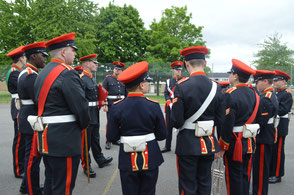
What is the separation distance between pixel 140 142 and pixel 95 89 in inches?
94.6

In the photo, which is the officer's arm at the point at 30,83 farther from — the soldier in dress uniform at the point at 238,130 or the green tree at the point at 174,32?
the green tree at the point at 174,32

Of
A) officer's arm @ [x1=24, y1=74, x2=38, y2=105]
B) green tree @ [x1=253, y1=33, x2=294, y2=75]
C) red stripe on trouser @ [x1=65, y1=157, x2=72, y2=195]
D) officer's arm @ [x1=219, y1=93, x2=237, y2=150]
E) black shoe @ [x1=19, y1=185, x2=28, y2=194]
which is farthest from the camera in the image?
green tree @ [x1=253, y1=33, x2=294, y2=75]

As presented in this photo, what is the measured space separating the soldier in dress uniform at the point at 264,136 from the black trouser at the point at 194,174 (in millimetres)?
1045

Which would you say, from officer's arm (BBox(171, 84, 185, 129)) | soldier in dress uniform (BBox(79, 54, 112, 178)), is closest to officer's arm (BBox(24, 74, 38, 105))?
soldier in dress uniform (BBox(79, 54, 112, 178))

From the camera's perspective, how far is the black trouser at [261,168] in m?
3.30

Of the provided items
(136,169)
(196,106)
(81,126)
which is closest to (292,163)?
(196,106)

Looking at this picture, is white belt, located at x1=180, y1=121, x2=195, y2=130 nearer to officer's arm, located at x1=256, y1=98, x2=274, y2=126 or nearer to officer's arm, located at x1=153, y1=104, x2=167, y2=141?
officer's arm, located at x1=153, y1=104, x2=167, y2=141

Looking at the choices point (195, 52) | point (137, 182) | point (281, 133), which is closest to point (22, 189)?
point (137, 182)

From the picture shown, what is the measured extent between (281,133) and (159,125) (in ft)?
9.12

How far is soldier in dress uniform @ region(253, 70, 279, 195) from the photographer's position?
3.32 metres

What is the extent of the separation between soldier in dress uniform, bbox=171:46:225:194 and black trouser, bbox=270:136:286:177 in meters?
2.06

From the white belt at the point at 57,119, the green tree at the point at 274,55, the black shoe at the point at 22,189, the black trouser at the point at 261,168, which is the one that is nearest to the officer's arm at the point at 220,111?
the black trouser at the point at 261,168

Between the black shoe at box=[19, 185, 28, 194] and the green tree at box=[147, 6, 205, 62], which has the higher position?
the green tree at box=[147, 6, 205, 62]

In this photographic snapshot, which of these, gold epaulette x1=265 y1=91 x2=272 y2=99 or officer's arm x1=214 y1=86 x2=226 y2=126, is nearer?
officer's arm x1=214 y1=86 x2=226 y2=126
